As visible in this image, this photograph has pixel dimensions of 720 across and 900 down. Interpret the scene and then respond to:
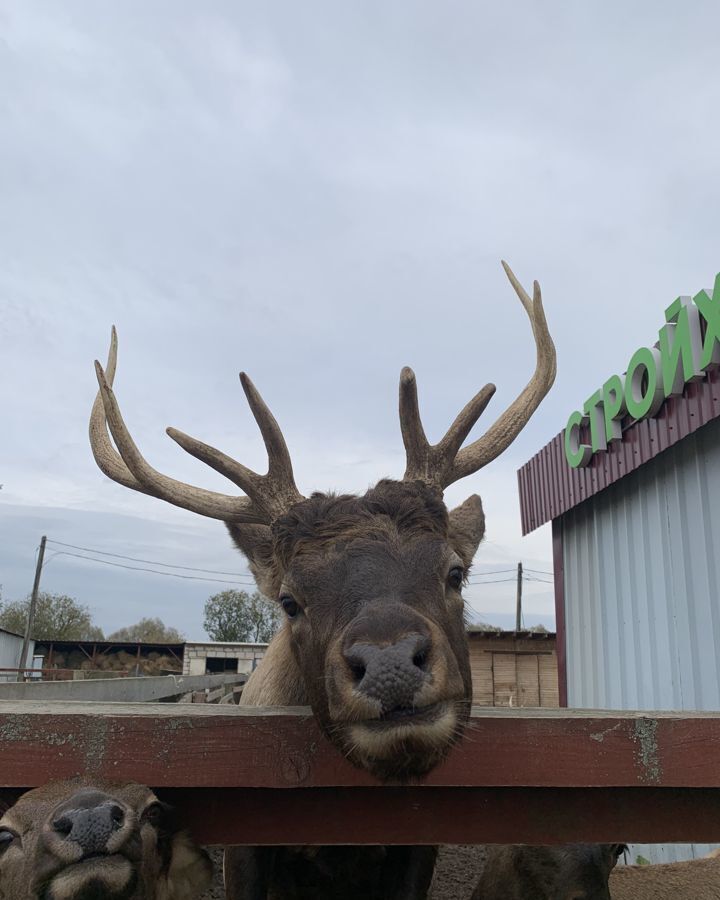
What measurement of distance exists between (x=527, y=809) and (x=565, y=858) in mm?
1216

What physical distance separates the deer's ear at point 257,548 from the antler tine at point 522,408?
3.34 ft

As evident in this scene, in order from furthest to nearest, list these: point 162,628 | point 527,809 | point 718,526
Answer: point 162,628, point 718,526, point 527,809

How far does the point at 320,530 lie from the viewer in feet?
10.3

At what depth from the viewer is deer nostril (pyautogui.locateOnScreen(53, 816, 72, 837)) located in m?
2.12

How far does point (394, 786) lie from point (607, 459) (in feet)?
25.6

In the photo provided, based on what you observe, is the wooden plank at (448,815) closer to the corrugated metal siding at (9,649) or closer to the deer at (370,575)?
the deer at (370,575)

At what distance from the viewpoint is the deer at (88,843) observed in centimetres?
207

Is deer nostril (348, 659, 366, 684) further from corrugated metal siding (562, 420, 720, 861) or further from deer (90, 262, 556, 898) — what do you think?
corrugated metal siding (562, 420, 720, 861)

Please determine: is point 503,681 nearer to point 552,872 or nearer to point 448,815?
A: point 552,872

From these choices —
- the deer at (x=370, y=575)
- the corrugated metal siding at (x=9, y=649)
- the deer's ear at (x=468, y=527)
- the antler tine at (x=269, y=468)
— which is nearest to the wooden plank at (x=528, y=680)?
the deer at (x=370, y=575)

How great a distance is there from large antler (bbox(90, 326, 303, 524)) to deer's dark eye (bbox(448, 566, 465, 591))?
921 millimetres

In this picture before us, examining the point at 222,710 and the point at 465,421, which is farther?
the point at 465,421

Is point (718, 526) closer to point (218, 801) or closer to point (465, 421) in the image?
point (465, 421)

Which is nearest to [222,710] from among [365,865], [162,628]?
[365,865]
